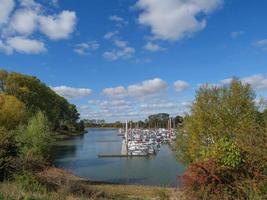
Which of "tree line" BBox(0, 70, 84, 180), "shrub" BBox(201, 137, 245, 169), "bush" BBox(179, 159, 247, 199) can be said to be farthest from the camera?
"tree line" BBox(0, 70, 84, 180)

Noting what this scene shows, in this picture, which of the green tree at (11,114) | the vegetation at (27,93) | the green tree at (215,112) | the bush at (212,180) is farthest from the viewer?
the vegetation at (27,93)

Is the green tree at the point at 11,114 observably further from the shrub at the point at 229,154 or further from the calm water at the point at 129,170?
the shrub at the point at 229,154

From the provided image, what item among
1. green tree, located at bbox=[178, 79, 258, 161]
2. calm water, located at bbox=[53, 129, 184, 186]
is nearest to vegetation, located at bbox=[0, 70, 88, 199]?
calm water, located at bbox=[53, 129, 184, 186]

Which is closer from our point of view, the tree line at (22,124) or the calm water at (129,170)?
the tree line at (22,124)

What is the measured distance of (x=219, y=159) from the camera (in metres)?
12.2

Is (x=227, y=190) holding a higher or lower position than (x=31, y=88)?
lower

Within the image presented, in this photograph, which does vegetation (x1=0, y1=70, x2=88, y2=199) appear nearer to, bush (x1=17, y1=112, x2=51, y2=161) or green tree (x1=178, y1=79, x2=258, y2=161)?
bush (x1=17, y1=112, x2=51, y2=161)

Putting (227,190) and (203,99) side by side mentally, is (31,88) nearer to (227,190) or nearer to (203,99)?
(203,99)

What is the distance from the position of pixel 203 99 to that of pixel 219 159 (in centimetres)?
1943

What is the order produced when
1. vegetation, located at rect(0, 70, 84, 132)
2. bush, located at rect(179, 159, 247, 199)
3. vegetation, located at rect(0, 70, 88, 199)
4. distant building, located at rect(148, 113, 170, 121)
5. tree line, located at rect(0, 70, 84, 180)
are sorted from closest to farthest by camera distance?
bush, located at rect(179, 159, 247, 199), vegetation, located at rect(0, 70, 88, 199), tree line, located at rect(0, 70, 84, 180), vegetation, located at rect(0, 70, 84, 132), distant building, located at rect(148, 113, 170, 121)

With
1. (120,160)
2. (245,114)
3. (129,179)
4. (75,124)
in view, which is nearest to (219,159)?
(245,114)

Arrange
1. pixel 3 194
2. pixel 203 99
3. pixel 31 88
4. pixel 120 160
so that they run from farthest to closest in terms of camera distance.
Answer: pixel 31 88
pixel 120 160
pixel 203 99
pixel 3 194

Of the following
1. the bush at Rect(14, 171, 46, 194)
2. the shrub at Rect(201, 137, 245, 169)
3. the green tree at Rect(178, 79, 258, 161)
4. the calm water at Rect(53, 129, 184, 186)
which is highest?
the green tree at Rect(178, 79, 258, 161)

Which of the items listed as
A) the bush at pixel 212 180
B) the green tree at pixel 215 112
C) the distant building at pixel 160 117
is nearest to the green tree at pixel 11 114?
the green tree at pixel 215 112
